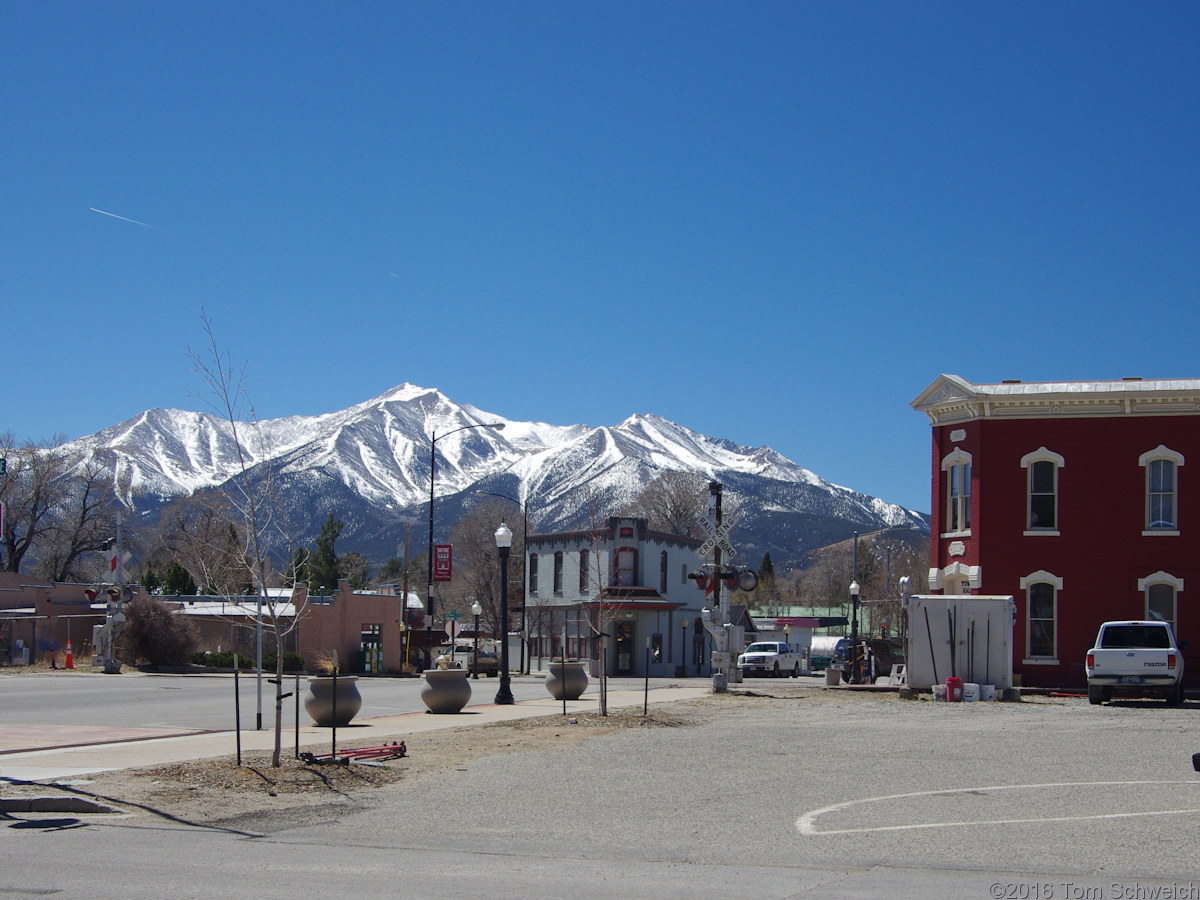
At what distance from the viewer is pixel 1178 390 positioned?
34.8 metres

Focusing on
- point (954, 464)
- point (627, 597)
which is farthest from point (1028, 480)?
point (627, 597)

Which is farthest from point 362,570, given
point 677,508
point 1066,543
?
point 1066,543

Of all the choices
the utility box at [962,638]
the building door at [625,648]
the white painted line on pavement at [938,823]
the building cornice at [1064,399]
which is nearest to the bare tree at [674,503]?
the building door at [625,648]

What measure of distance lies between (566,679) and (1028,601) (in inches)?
630

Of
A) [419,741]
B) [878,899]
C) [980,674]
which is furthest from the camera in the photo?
[980,674]

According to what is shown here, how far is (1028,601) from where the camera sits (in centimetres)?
3625

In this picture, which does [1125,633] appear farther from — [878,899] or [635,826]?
[878,899]

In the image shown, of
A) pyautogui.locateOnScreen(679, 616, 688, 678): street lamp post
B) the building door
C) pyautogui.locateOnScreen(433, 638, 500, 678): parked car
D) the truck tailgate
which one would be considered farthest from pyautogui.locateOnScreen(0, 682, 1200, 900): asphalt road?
pyautogui.locateOnScreen(679, 616, 688, 678): street lamp post

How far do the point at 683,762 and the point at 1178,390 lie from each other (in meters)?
24.8

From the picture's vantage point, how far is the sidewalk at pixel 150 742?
14.7m

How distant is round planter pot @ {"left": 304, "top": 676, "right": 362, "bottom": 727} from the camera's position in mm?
19188

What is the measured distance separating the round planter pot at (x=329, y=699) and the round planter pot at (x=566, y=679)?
7224 millimetres

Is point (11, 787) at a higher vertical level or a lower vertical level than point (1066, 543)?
lower

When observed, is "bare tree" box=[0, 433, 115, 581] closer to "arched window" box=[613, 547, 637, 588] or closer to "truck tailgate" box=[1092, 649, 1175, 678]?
"arched window" box=[613, 547, 637, 588]
